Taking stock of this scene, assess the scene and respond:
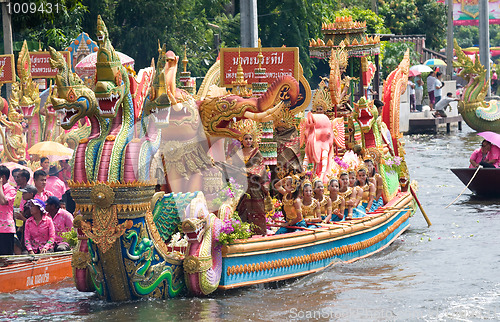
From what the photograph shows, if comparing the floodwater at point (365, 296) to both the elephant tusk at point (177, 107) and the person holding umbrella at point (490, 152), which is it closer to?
the elephant tusk at point (177, 107)

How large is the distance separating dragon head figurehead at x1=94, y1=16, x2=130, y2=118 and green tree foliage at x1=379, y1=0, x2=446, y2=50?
124 ft

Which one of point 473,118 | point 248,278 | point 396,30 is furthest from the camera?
point 396,30

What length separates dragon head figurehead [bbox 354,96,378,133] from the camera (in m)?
15.8

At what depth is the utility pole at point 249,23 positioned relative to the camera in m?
17.1

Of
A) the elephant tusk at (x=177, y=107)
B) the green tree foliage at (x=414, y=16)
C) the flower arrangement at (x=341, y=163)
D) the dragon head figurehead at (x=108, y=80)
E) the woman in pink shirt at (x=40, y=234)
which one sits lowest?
the woman in pink shirt at (x=40, y=234)

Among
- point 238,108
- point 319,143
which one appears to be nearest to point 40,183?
point 238,108

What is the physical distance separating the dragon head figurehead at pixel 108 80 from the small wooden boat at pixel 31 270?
10.0 ft

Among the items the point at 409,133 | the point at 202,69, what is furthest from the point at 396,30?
the point at 202,69

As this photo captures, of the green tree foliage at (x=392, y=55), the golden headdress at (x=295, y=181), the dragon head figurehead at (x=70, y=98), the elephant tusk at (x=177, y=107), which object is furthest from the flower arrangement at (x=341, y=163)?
the green tree foliage at (x=392, y=55)

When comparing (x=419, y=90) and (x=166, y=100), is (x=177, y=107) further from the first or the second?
(x=419, y=90)

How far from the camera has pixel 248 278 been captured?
1088 cm

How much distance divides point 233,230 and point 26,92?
8.68 meters

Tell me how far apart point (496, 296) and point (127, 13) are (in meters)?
19.6

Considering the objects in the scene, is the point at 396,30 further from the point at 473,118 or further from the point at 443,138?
the point at 473,118
